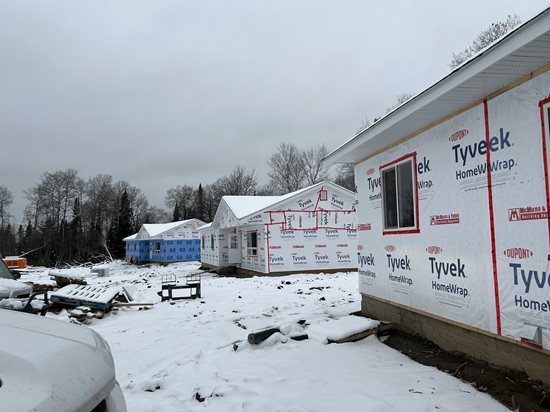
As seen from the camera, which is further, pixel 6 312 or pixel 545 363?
pixel 545 363

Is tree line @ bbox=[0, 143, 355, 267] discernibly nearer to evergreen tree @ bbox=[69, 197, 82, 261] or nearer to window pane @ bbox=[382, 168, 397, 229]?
evergreen tree @ bbox=[69, 197, 82, 261]

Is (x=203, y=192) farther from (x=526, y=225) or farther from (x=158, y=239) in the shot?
(x=526, y=225)

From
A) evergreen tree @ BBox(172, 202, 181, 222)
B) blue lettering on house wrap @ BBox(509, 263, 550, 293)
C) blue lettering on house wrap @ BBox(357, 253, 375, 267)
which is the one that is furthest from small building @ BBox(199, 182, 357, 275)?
evergreen tree @ BBox(172, 202, 181, 222)

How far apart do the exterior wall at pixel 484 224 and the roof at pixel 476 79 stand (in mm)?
168

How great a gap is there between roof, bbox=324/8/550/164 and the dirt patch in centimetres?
330

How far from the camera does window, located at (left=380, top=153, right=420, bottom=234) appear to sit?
644 cm

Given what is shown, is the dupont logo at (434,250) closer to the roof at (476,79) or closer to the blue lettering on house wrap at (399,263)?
the blue lettering on house wrap at (399,263)

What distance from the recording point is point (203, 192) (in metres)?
71.5

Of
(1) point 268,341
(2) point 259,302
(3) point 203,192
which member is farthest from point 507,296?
(3) point 203,192

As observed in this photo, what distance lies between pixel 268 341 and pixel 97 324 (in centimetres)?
497

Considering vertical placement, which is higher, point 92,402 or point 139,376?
point 92,402

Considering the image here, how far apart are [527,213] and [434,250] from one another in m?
1.80

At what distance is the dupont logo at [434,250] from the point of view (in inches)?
226

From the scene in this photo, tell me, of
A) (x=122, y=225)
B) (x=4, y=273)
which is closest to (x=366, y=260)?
(x=4, y=273)
